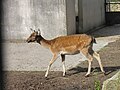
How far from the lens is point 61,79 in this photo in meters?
8.02

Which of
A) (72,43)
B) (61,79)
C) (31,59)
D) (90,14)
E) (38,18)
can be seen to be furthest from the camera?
(90,14)

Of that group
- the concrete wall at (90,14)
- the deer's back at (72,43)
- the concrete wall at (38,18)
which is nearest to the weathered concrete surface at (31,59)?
the deer's back at (72,43)

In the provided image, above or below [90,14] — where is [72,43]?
above

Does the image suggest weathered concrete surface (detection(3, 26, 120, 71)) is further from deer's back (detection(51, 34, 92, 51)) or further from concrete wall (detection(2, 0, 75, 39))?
concrete wall (detection(2, 0, 75, 39))

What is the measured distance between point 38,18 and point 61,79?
30.0 ft

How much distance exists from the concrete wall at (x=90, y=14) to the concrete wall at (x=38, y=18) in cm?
209

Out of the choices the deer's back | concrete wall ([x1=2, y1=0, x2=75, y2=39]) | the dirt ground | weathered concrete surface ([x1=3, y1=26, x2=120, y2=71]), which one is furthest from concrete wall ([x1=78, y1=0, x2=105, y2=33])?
the deer's back

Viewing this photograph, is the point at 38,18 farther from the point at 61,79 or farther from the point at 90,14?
the point at 61,79

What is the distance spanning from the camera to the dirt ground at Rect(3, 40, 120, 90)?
709 cm

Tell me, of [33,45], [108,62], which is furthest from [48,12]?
[108,62]

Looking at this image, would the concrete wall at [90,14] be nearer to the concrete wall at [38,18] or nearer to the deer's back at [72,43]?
the concrete wall at [38,18]

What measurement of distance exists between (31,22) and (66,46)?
8.55 m

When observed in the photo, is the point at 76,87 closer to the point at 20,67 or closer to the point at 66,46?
the point at 66,46

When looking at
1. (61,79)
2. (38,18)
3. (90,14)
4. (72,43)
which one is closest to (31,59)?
(72,43)
